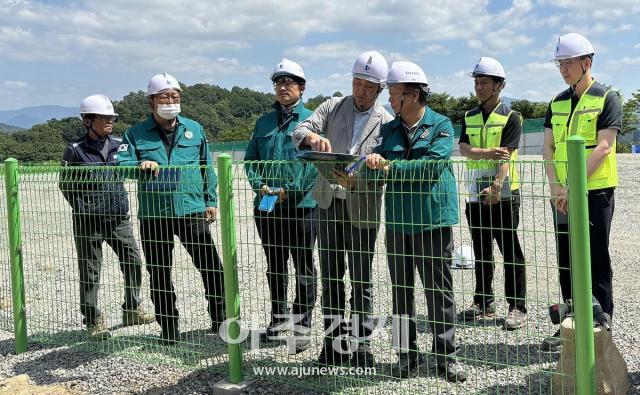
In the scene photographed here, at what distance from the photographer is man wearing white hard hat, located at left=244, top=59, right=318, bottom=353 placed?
4457 mm

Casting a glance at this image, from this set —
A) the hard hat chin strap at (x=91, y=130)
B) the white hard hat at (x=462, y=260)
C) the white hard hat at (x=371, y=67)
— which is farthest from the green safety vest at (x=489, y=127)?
the hard hat chin strap at (x=91, y=130)

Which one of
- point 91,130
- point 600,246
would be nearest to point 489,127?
point 600,246

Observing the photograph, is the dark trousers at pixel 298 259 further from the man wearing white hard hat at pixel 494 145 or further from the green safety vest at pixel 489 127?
the green safety vest at pixel 489 127

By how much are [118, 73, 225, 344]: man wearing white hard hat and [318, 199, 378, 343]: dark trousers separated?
0.99 meters

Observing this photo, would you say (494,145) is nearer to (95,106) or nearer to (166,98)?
(166,98)

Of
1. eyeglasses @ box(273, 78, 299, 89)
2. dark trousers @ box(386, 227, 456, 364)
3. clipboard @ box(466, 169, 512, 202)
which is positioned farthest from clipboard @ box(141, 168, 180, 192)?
clipboard @ box(466, 169, 512, 202)

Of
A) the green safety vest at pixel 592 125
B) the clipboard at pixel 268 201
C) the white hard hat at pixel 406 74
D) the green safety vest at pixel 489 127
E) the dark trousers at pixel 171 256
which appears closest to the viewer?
the white hard hat at pixel 406 74

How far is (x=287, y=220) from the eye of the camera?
15.1 ft

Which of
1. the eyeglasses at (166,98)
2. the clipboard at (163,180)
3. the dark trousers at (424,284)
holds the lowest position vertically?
the dark trousers at (424,284)

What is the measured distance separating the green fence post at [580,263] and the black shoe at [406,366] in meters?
1.17

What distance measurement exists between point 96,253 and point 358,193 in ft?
9.21

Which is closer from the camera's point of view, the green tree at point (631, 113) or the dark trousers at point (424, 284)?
the dark trousers at point (424, 284)

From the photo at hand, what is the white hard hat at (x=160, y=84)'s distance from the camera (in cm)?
475

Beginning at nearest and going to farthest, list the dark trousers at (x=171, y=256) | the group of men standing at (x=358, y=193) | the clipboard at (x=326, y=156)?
the clipboard at (x=326, y=156)
the group of men standing at (x=358, y=193)
the dark trousers at (x=171, y=256)
